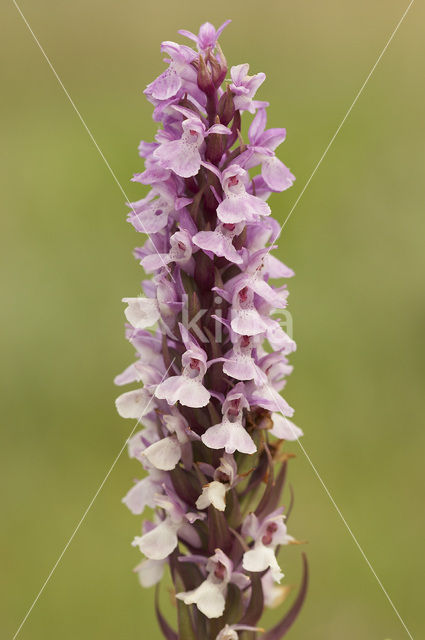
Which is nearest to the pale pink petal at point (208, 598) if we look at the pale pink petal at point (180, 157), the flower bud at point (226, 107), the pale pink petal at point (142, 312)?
the pale pink petal at point (142, 312)

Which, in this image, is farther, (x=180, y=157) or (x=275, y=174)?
(x=275, y=174)

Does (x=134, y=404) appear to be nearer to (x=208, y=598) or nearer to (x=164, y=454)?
(x=164, y=454)

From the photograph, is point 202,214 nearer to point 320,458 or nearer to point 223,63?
point 223,63

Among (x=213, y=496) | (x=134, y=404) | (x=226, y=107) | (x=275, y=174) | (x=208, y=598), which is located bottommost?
(x=208, y=598)

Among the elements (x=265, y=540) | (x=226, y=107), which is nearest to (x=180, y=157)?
(x=226, y=107)

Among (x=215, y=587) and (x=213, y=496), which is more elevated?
(x=213, y=496)

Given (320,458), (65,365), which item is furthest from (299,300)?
(65,365)

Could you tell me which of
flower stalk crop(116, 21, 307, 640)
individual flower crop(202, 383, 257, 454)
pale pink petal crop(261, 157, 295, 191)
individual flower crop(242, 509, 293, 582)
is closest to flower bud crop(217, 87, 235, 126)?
flower stalk crop(116, 21, 307, 640)

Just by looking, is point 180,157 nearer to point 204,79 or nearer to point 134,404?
point 204,79

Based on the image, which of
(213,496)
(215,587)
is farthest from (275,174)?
(215,587)

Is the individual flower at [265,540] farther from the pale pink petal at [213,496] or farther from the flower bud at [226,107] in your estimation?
the flower bud at [226,107]
